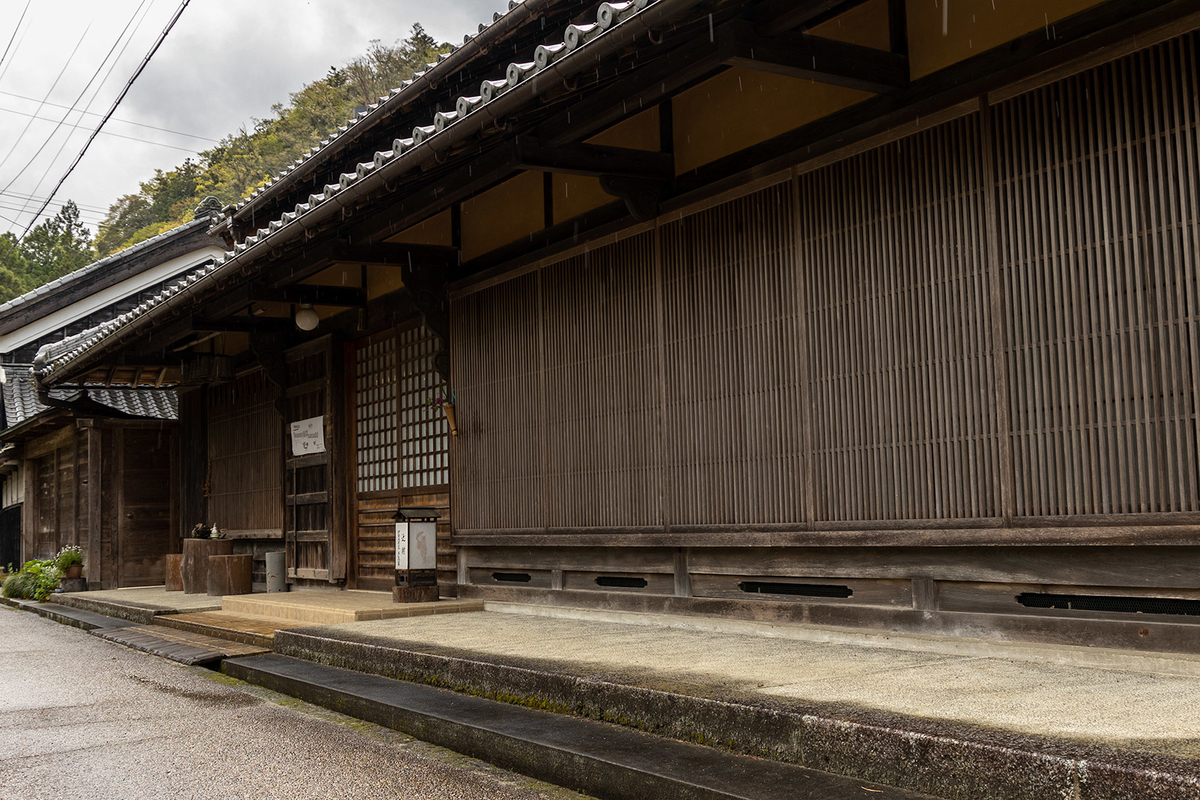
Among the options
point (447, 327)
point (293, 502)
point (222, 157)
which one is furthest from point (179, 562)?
point (222, 157)

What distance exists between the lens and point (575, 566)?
8.92 metres

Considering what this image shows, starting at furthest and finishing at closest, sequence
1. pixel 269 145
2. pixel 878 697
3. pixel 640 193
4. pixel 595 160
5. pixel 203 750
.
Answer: pixel 269 145 → pixel 640 193 → pixel 595 160 → pixel 203 750 → pixel 878 697

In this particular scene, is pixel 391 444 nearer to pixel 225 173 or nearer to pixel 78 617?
pixel 78 617

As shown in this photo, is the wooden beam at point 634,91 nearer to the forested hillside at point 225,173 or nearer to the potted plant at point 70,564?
the potted plant at point 70,564

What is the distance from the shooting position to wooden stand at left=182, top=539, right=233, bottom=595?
15.6 m

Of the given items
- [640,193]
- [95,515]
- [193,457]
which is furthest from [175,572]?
[640,193]

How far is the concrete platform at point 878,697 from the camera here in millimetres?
3291

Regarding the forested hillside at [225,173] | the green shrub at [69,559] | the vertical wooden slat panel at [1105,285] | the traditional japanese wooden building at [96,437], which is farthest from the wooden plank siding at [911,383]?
the forested hillside at [225,173]

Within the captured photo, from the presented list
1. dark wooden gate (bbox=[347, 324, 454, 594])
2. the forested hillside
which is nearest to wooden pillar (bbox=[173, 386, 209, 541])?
dark wooden gate (bbox=[347, 324, 454, 594])

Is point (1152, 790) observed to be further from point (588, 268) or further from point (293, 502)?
point (293, 502)

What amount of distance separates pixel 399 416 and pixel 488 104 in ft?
20.9

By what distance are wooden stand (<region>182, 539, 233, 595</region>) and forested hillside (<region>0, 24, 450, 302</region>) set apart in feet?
85.9

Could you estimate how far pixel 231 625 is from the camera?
35.9 feet

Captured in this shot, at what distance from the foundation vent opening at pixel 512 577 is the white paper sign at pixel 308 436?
468 centimetres
